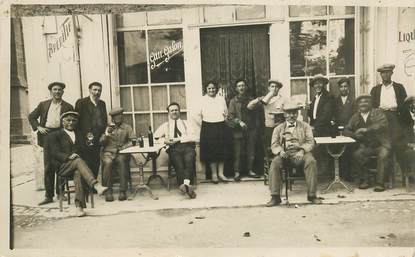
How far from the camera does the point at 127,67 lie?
260 centimetres

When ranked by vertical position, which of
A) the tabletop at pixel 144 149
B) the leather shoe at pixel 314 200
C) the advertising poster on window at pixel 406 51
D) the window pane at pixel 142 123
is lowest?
the leather shoe at pixel 314 200

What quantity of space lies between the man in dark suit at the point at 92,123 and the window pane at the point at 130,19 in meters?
0.41

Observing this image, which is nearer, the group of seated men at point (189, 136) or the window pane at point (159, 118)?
the group of seated men at point (189, 136)

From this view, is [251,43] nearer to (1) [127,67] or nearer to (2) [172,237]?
(1) [127,67]

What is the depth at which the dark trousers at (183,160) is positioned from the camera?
8.27 feet

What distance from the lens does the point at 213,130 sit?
2.57 m

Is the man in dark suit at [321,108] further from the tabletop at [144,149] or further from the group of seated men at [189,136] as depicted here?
the tabletop at [144,149]

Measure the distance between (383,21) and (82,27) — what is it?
174 cm

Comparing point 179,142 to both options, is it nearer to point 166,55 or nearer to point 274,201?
point 166,55

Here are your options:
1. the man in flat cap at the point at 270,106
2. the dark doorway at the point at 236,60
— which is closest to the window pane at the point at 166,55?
the dark doorway at the point at 236,60

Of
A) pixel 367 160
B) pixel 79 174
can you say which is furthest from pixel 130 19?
pixel 367 160

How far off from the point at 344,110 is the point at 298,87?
0.30 metres

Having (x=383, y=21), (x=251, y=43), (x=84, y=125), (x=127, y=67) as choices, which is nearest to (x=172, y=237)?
(x=84, y=125)

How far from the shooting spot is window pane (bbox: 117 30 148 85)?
2.54 metres
